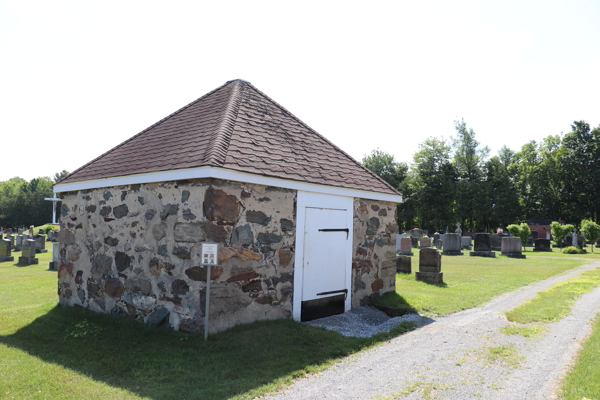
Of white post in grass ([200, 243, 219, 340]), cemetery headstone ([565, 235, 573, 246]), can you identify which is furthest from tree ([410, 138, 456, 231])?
white post in grass ([200, 243, 219, 340])

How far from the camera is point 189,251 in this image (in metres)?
6.08

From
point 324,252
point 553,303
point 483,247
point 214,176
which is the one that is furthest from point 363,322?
point 483,247

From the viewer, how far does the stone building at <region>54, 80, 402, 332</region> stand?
6082 mm

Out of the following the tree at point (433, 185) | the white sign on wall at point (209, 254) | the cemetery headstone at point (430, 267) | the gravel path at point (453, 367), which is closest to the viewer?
the gravel path at point (453, 367)

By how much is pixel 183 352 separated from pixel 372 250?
4604 mm

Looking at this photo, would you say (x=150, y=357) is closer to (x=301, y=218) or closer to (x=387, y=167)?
(x=301, y=218)

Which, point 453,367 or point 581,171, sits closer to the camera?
point 453,367

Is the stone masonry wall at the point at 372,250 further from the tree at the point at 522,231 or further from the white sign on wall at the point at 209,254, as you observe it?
the tree at the point at 522,231

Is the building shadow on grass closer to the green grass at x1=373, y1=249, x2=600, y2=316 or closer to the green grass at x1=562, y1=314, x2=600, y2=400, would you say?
the green grass at x1=373, y1=249, x2=600, y2=316

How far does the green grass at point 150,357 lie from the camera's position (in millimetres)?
4453

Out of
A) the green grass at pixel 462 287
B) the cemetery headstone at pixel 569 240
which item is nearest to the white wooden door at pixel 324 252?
the green grass at pixel 462 287

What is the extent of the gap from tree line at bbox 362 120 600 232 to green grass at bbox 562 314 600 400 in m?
45.5

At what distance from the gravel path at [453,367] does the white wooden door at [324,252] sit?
1624 mm

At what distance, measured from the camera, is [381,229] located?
29.7 ft
